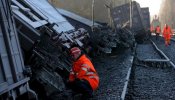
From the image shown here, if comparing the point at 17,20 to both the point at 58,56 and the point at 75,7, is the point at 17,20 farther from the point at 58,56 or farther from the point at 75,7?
the point at 75,7

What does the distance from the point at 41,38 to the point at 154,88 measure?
3586 millimetres

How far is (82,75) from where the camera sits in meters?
7.76

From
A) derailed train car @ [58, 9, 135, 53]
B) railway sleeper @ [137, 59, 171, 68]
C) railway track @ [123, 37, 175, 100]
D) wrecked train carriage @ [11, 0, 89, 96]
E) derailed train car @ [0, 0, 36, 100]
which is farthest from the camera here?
derailed train car @ [58, 9, 135, 53]

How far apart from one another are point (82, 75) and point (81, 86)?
0.80 feet

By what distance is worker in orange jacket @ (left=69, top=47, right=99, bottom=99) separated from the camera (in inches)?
302

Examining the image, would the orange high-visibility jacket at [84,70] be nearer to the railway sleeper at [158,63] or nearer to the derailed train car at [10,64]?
the derailed train car at [10,64]

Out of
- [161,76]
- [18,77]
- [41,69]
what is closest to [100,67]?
[161,76]

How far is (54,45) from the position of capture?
9.53 m

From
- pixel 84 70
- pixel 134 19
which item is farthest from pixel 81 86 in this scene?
pixel 134 19

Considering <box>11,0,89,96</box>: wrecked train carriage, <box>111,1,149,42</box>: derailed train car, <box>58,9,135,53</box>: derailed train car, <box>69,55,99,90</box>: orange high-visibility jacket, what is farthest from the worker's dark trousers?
<box>111,1,149,42</box>: derailed train car

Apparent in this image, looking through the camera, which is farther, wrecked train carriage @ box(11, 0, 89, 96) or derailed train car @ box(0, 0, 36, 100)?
wrecked train carriage @ box(11, 0, 89, 96)

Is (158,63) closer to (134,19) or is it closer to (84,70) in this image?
(84,70)

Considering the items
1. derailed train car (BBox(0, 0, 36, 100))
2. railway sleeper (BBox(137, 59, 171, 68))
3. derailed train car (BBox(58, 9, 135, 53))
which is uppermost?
derailed train car (BBox(0, 0, 36, 100))

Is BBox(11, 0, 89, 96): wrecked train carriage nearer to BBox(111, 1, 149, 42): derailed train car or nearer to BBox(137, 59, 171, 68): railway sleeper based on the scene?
BBox(137, 59, 171, 68): railway sleeper
